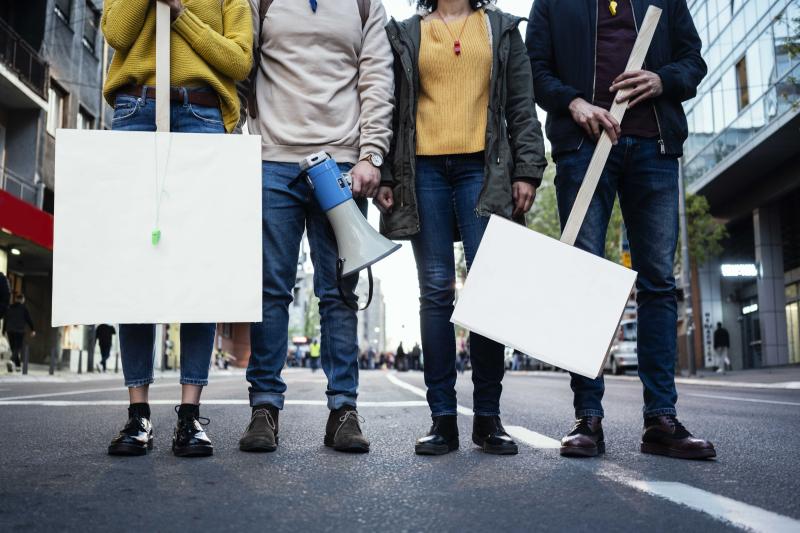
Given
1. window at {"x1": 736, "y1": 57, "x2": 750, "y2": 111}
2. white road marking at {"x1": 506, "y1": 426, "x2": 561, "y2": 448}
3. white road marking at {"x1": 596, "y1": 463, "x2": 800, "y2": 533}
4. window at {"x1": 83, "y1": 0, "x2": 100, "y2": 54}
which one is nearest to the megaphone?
white road marking at {"x1": 506, "y1": 426, "x2": 561, "y2": 448}

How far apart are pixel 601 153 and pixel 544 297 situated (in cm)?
73

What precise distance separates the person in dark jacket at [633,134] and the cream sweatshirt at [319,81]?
0.79 meters

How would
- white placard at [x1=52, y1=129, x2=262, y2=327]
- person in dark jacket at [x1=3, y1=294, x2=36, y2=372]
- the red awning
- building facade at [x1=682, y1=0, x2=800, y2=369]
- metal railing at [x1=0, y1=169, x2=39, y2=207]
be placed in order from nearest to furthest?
white placard at [x1=52, y1=129, x2=262, y2=327]
person in dark jacket at [x1=3, y1=294, x2=36, y2=372]
the red awning
metal railing at [x1=0, y1=169, x2=39, y2=207]
building facade at [x1=682, y1=0, x2=800, y2=369]

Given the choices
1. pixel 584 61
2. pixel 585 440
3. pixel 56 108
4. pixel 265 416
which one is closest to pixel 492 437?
pixel 585 440

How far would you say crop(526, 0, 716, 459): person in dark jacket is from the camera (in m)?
3.62

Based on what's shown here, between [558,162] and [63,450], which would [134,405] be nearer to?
[63,450]

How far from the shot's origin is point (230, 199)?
10.2 feet

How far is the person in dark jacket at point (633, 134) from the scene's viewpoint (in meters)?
3.62

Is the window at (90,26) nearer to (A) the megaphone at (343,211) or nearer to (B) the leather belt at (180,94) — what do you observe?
(B) the leather belt at (180,94)

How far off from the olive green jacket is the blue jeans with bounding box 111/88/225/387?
33.6 inches

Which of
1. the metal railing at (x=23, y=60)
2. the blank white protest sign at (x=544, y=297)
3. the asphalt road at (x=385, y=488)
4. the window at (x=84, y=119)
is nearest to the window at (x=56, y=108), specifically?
the window at (x=84, y=119)

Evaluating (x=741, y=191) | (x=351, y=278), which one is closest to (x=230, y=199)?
(x=351, y=278)

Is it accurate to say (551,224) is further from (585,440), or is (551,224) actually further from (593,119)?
(585,440)

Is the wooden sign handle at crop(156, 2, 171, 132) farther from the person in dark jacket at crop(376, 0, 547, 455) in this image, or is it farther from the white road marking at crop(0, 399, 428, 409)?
the white road marking at crop(0, 399, 428, 409)
